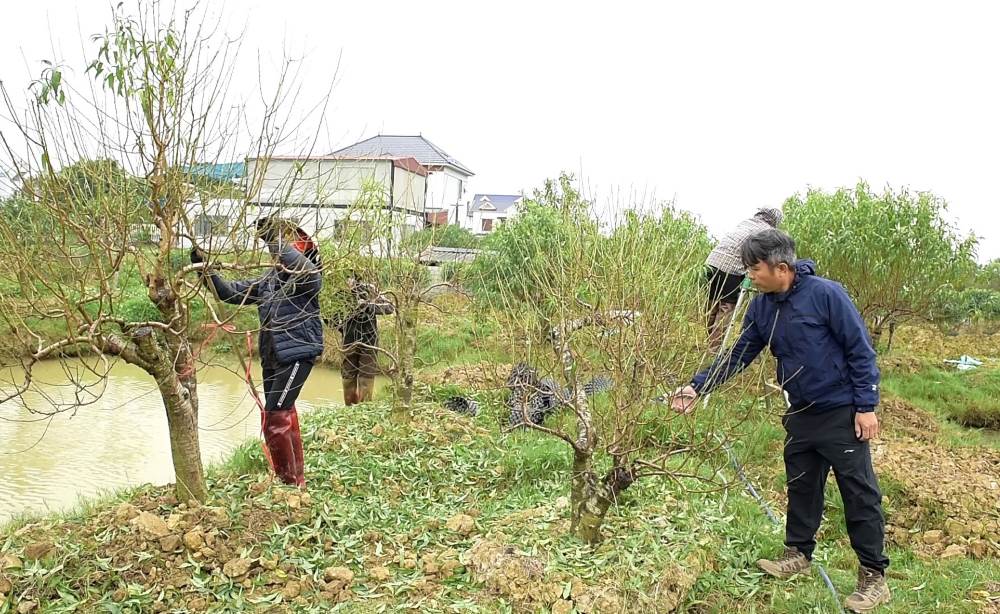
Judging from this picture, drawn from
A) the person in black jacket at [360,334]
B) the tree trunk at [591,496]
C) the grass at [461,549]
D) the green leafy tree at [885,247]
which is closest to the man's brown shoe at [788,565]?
the grass at [461,549]

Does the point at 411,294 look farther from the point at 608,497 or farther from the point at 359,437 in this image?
the point at 608,497

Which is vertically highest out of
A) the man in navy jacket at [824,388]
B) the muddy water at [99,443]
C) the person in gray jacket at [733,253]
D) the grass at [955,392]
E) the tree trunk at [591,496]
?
the person in gray jacket at [733,253]

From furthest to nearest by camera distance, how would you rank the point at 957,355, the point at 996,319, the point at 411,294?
the point at 996,319 → the point at 957,355 → the point at 411,294

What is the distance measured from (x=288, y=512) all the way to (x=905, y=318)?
9.43 m

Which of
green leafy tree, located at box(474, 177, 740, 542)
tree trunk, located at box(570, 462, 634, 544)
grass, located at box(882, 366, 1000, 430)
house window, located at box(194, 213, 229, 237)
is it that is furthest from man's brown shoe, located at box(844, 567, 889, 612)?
grass, located at box(882, 366, 1000, 430)

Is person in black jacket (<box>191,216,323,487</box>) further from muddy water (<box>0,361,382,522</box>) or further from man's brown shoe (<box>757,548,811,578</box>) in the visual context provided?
man's brown shoe (<box>757,548,811,578</box>)

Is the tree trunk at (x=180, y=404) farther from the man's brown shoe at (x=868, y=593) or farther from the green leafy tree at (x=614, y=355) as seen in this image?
the man's brown shoe at (x=868, y=593)

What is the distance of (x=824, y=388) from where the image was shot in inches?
113

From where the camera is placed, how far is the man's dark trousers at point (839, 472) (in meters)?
2.83

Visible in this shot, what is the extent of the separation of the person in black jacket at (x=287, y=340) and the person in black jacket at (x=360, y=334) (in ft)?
5.35

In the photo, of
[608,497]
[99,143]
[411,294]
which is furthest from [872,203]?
[99,143]

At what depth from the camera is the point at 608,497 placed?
3.12 meters

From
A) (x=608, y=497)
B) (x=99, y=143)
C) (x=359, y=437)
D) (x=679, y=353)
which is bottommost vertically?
(x=359, y=437)

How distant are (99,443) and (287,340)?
3.87 m
